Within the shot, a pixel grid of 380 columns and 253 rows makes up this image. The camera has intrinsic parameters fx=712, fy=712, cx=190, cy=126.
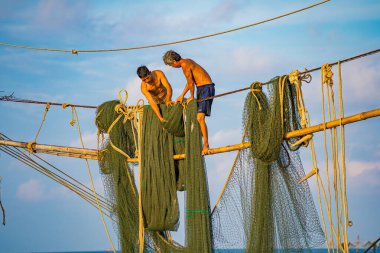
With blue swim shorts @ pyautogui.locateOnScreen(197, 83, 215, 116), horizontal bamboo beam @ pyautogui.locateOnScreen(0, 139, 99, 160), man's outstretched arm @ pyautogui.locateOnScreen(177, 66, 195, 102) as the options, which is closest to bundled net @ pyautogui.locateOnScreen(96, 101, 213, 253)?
blue swim shorts @ pyautogui.locateOnScreen(197, 83, 215, 116)

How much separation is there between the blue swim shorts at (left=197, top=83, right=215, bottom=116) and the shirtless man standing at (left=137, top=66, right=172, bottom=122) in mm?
616

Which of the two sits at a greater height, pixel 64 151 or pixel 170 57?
pixel 170 57

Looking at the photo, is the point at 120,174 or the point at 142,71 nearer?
the point at 142,71

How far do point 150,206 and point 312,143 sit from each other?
3111mm

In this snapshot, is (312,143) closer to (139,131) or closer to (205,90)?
(205,90)

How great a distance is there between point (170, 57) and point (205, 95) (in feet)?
2.56

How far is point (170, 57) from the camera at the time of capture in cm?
1072

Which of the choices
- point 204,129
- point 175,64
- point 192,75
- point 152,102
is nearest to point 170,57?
point 175,64

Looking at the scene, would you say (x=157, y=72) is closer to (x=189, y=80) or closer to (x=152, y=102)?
(x=152, y=102)

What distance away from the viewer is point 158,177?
11023 mm

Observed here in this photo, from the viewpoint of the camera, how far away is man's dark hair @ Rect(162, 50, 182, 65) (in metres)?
10.7

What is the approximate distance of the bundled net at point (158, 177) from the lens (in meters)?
10.3

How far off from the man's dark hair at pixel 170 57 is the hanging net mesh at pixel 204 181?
70 cm

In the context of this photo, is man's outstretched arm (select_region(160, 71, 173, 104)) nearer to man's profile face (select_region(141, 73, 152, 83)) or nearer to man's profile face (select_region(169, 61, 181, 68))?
man's profile face (select_region(141, 73, 152, 83))
